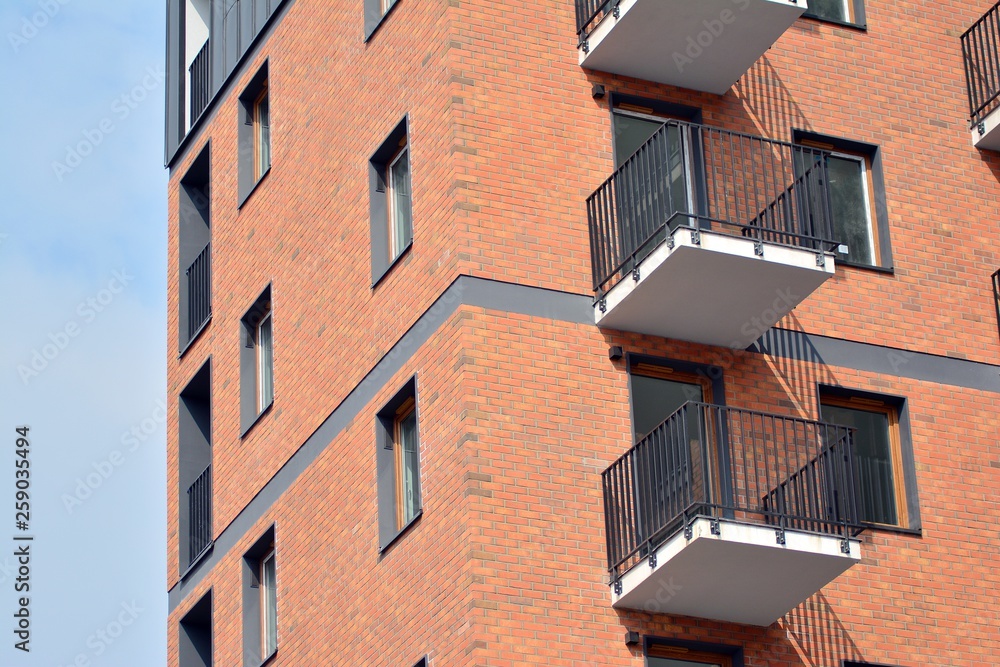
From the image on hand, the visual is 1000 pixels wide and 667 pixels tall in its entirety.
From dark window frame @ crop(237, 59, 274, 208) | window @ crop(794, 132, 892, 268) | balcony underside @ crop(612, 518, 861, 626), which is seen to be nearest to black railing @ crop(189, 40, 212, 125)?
dark window frame @ crop(237, 59, 274, 208)

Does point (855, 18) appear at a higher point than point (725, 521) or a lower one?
higher

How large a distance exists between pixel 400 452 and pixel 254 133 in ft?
27.2

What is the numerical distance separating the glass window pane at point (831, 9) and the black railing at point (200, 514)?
418 inches

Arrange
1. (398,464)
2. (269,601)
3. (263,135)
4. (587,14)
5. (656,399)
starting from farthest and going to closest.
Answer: (263,135) → (269,601) → (587,14) → (398,464) → (656,399)

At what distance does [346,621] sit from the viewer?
80.5ft

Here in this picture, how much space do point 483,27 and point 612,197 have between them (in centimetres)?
257

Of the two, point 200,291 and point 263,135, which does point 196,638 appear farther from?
point 263,135

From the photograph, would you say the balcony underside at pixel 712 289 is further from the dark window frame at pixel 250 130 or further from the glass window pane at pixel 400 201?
the dark window frame at pixel 250 130

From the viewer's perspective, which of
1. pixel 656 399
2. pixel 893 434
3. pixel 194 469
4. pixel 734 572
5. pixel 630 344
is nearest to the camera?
pixel 734 572

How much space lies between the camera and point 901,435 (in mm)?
24766

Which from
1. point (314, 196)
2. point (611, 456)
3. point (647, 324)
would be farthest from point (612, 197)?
point (314, 196)

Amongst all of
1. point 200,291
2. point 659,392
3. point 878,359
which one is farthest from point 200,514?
point 878,359

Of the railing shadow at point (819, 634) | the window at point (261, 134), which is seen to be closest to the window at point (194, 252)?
the window at point (261, 134)

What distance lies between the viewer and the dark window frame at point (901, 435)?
24.2 m
